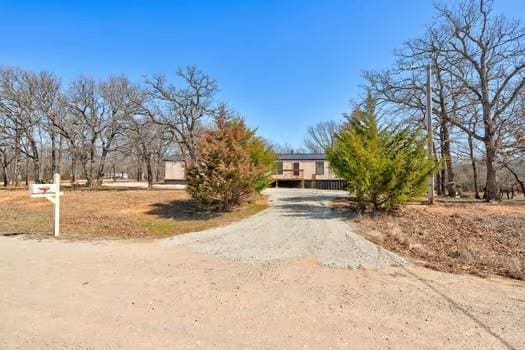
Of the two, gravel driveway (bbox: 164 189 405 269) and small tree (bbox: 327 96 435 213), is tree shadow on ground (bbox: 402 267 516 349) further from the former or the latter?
small tree (bbox: 327 96 435 213)

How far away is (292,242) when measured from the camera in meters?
8.51

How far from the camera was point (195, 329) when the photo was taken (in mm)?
3629

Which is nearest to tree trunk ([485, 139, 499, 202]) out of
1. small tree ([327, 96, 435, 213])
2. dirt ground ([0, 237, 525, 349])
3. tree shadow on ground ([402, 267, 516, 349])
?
small tree ([327, 96, 435, 213])

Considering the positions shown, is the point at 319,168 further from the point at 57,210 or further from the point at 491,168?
the point at 57,210

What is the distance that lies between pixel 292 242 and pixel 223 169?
5833 mm

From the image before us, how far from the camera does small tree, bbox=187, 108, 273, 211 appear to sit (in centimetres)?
1370

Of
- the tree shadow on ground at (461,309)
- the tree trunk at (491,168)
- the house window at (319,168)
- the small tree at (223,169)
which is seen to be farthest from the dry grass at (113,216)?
the house window at (319,168)

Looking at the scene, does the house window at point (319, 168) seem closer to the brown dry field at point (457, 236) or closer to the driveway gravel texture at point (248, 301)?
the brown dry field at point (457, 236)

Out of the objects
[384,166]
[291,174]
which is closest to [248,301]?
[384,166]

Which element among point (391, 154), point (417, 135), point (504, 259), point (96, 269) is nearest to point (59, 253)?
point (96, 269)

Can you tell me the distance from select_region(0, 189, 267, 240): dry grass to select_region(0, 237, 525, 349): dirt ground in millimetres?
4436

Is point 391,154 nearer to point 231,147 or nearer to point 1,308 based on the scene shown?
point 231,147

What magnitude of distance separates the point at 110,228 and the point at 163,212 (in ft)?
10.6

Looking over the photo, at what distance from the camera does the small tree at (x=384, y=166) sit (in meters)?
11.7
